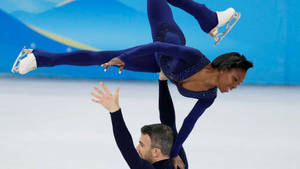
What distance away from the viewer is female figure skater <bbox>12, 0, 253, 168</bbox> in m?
2.06

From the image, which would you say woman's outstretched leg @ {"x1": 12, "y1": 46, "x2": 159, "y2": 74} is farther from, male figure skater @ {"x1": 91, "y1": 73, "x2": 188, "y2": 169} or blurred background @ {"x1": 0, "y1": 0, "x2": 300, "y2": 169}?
blurred background @ {"x1": 0, "y1": 0, "x2": 300, "y2": 169}

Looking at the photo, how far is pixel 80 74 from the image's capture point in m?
7.12

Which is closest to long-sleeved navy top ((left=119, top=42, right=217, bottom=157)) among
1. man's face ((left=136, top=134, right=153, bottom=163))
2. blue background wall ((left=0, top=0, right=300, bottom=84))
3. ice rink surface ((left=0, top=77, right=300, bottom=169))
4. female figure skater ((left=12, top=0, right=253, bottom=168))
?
female figure skater ((left=12, top=0, right=253, bottom=168))

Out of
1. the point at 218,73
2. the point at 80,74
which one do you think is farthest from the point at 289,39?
the point at 218,73

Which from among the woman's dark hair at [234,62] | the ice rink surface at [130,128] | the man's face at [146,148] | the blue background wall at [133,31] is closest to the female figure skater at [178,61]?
the woman's dark hair at [234,62]

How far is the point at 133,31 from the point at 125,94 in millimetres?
1552

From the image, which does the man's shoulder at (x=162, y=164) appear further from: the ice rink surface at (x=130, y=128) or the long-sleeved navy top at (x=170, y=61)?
the ice rink surface at (x=130, y=128)

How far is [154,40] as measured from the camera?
265cm

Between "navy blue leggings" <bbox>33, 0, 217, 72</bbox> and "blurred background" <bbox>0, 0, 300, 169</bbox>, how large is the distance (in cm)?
91

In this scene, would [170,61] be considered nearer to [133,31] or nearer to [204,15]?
[204,15]

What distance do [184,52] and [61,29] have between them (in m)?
5.12

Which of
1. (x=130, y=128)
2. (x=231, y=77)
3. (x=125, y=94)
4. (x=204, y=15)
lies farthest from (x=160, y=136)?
(x=125, y=94)

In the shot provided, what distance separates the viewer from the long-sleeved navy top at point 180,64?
2102 mm

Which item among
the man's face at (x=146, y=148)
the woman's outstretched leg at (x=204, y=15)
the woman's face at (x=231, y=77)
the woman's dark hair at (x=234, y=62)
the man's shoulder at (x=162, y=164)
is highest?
the woman's outstretched leg at (x=204, y=15)
